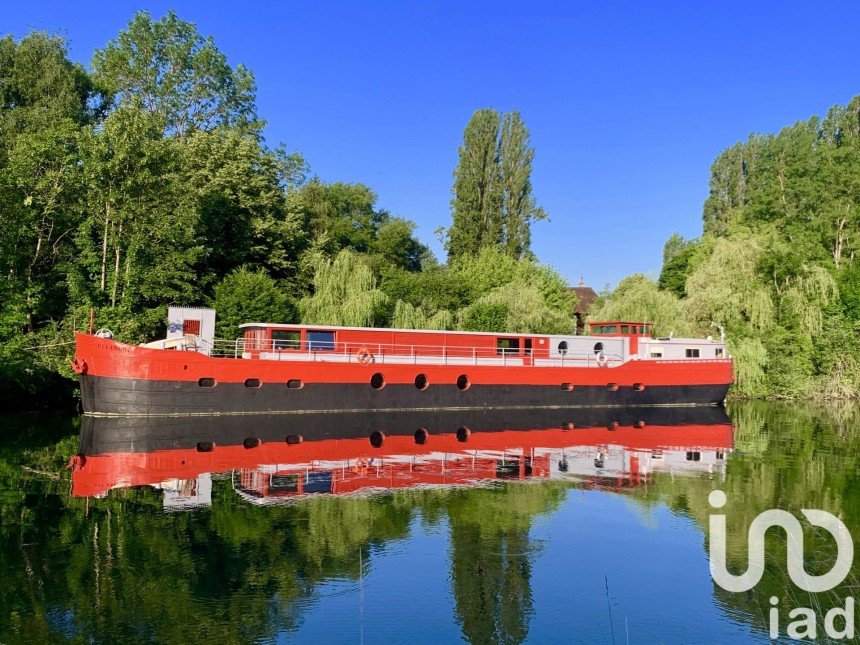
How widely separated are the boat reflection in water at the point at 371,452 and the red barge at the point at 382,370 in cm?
89

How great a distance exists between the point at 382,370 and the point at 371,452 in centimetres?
876

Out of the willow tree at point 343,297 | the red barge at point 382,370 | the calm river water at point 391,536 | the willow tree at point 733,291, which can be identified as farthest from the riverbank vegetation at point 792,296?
the calm river water at point 391,536

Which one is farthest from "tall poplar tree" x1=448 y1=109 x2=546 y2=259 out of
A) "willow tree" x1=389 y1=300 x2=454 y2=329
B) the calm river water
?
the calm river water

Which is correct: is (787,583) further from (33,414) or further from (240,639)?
(33,414)

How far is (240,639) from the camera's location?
7629 millimetres

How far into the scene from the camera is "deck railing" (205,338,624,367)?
90.2 ft

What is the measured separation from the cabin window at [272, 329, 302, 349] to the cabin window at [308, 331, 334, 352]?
1.68ft

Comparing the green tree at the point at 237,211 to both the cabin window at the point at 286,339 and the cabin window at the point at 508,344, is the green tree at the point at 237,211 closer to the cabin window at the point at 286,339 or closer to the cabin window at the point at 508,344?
the cabin window at the point at 286,339

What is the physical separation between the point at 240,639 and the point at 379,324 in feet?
98.9

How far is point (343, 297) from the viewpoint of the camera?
1447 inches

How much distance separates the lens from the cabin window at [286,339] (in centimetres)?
2782

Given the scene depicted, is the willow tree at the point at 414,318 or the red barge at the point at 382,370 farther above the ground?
the willow tree at the point at 414,318

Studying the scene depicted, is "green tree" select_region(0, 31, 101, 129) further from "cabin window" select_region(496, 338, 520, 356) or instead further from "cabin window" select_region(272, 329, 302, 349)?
"cabin window" select_region(496, 338, 520, 356)

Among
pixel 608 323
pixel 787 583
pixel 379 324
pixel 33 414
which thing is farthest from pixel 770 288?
pixel 33 414
